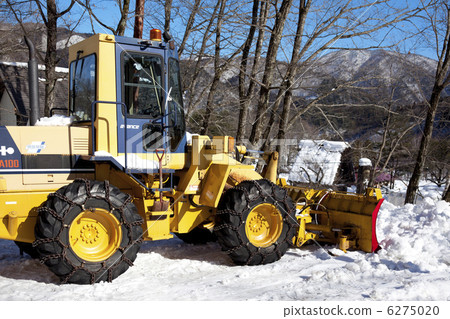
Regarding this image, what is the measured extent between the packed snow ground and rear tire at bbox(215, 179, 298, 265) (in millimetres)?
202

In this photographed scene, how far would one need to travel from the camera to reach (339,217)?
22.4ft

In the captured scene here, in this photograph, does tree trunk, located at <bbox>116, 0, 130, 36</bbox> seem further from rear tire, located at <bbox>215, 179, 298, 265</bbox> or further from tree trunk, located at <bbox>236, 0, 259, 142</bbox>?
rear tire, located at <bbox>215, 179, 298, 265</bbox>

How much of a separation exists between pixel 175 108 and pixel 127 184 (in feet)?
4.17

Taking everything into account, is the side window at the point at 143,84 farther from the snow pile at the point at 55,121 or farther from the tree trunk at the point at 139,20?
the tree trunk at the point at 139,20

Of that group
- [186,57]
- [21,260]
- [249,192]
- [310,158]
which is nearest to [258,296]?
[249,192]

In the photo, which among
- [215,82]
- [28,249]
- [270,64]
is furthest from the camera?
[215,82]

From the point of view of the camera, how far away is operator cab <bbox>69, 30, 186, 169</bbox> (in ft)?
17.4

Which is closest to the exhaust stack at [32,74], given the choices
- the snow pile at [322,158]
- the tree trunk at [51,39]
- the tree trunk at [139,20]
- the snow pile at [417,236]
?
the tree trunk at [139,20]

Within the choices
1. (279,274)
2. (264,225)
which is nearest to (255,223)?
(264,225)

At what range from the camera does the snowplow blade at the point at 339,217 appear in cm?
632

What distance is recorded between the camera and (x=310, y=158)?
830 inches

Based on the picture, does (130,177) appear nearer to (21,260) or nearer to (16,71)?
(21,260)

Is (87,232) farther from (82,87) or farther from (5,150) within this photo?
(82,87)

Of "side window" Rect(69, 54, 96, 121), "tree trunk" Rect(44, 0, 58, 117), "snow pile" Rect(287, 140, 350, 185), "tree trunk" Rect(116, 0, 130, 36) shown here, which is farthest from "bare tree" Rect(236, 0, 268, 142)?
"snow pile" Rect(287, 140, 350, 185)
